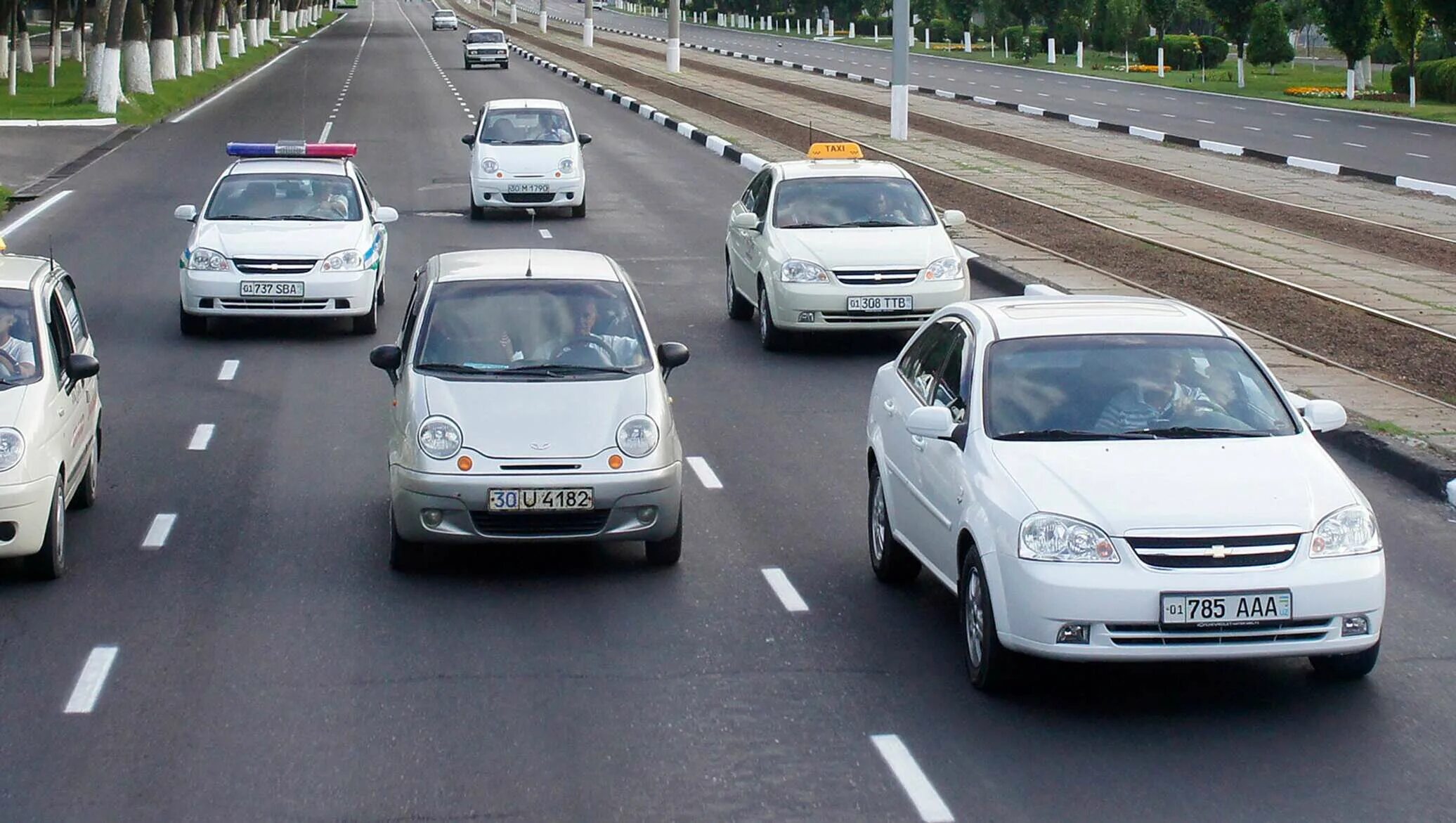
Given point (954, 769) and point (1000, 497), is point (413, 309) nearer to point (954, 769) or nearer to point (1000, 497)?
point (1000, 497)

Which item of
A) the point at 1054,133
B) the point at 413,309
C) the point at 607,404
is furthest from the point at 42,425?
the point at 1054,133

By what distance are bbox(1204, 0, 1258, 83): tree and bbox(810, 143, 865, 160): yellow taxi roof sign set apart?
1724 inches

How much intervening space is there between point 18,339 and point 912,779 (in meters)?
5.67

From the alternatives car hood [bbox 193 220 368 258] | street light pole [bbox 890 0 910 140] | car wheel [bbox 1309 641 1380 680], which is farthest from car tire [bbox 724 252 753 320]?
street light pole [bbox 890 0 910 140]

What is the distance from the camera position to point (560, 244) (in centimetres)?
2386

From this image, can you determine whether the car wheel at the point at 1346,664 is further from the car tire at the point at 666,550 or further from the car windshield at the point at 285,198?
the car windshield at the point at 285,198

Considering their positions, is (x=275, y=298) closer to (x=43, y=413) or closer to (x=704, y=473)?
(x=704, y=473)

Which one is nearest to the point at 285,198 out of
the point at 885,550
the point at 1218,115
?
the point at 885,550

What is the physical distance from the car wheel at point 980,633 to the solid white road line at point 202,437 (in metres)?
6.39

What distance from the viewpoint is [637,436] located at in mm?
→ 9391

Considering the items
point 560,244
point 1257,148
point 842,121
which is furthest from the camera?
point 842,121

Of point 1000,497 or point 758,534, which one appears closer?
point 1000,497

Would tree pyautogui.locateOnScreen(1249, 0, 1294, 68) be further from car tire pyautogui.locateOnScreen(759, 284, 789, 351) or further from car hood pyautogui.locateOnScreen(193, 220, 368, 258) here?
car hood pyautogui.locateOnScreen(193, 220, 368, 258)

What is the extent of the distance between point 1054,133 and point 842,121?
219 inches
